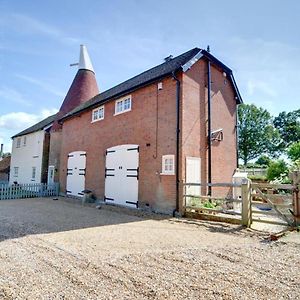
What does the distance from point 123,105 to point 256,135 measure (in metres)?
33.2

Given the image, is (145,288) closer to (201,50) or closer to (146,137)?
(146,137)

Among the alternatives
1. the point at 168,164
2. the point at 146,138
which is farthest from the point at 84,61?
the point at 168,164

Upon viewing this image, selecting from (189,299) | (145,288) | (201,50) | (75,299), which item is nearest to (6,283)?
(75,299)

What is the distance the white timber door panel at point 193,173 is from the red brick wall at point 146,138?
0.70 meters

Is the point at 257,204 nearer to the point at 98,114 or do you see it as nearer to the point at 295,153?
the point at 295,153

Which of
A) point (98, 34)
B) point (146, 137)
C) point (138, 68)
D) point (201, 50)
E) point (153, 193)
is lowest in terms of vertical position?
point (153, 193)

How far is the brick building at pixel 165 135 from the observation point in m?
10.4

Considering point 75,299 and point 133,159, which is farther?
point 133,159

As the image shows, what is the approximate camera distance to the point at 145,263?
14.5 feet

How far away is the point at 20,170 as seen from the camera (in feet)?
84.8

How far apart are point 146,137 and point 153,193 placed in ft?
8.76

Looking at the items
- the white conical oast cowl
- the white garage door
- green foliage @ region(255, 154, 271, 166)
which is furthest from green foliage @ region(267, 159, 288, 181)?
green foliage @ region(255, 154, 271, 166)

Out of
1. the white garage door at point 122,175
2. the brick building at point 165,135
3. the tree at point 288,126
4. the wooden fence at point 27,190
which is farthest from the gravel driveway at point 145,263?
the tree at point 288,126

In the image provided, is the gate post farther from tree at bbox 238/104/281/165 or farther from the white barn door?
tree at bbox 238/104/281/165
